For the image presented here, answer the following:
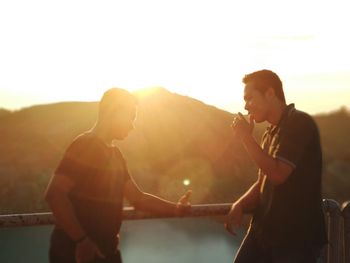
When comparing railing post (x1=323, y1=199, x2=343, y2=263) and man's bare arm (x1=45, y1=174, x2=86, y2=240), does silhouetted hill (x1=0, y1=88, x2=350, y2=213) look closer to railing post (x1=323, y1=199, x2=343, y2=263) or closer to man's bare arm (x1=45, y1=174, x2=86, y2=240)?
railing post (x1=323, y1=199, x2=343, y2=263)

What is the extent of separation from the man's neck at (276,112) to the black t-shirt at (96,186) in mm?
880

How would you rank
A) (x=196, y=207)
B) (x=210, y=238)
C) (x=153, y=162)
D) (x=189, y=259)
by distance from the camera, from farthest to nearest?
(x=153, y=162)
(x=210, y=238)
(x=189, y=259)
(x=196, y=207)

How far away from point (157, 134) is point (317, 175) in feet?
164

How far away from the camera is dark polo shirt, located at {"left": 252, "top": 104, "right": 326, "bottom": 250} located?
9.61ft

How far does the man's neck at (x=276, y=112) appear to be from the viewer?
3.07 meters

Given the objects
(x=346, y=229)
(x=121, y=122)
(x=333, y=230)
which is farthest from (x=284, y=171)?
(x=346, y=229)

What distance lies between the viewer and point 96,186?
279 cm

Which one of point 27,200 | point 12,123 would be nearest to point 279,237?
point 27,200

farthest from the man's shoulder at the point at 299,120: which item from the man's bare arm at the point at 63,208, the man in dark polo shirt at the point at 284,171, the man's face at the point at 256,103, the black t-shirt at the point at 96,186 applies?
the man's bare arm at the point at 63,208

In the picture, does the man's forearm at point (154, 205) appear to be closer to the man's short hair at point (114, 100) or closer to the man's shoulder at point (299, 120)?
the man's short hair at point (114, 100)

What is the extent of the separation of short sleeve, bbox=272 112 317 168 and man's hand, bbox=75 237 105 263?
1.06 meters

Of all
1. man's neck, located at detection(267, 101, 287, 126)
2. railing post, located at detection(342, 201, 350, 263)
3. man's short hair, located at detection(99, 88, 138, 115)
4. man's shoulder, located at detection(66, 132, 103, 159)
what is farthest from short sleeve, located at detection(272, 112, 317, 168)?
railing post, located at detection(342, 201, 350, 263)

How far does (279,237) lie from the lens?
10.2ft

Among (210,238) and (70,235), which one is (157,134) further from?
(70,235)
